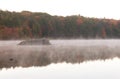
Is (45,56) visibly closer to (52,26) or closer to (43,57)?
(43,57)

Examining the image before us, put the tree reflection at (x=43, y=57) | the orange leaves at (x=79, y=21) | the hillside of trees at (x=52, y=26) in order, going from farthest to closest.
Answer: the orange leaves at (x=79, y=21) → the hillside of trees at (x=52, y=26) → the tree reflection at (x=43, y=57)

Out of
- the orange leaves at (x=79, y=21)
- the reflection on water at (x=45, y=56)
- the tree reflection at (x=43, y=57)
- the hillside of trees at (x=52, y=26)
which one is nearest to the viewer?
the tree reflection at (x=43, y=57)

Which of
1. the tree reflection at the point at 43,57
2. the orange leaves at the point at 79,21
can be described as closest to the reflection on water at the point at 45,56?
the tree reflection at the point at 43,57

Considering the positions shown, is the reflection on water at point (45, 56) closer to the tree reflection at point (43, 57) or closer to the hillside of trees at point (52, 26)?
the tree reflection at point (43, 57)

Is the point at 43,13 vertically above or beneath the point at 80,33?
above

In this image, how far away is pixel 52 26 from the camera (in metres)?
72.1

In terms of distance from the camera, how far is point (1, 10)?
220ft

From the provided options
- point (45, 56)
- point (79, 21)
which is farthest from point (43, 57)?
point (79, 21)

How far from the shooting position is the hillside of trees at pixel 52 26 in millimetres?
63094

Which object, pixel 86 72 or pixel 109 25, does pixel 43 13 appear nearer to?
pixel 109 25

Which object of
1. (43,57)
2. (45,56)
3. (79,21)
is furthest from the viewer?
(79,21)

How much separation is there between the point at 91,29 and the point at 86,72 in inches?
2629

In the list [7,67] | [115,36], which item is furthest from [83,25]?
[7,67]

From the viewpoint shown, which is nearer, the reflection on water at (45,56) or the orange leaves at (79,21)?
the reflection on water at (45,56)
